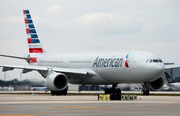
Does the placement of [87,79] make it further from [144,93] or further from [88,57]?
[144,93]

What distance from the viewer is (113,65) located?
3638cm

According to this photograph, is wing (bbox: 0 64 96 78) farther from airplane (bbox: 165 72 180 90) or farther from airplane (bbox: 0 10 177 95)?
airplane (bbox: 165 72 180 90)

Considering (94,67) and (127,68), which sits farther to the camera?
(94,67)

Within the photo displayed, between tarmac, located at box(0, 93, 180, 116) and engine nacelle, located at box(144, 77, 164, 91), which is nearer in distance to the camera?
tarmac, located at box(0, 93, 180, 116)

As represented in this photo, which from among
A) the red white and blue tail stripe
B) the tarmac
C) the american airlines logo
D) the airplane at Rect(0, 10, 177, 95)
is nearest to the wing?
the airplane at Rect(0, 10, 177, 95)

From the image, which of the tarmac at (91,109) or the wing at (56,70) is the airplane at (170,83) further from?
the tarmac at (91,109)

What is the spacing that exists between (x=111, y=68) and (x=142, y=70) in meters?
3.63

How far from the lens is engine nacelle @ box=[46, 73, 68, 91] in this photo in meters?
35.7

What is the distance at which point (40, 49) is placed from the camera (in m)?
46.8

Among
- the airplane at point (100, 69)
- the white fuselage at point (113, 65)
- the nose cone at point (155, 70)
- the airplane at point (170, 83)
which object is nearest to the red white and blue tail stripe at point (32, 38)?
the airplane at point (100, 69)

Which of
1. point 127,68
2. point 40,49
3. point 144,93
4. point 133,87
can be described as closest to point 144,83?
point 144,93

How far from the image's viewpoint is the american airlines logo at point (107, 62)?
3588 centimetres

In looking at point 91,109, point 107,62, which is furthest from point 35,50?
point 91,109

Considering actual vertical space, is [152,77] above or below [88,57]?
below
